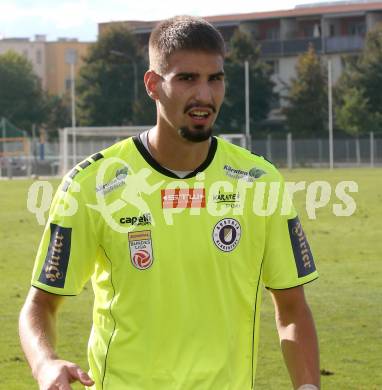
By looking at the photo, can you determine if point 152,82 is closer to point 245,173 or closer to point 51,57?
point 245,173

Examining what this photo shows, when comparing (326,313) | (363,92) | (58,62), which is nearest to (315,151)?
(363,92)

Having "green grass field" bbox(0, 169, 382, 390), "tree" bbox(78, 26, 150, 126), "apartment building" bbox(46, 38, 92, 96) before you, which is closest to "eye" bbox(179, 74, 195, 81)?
Answer: "green grass field" bbox(0, 169, 382, 390)

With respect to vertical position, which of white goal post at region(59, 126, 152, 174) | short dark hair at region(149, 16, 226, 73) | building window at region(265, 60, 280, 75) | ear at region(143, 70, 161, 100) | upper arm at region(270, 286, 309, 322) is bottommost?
upper arm at region(270, 286, 309, 322)

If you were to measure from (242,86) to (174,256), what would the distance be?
261 ft

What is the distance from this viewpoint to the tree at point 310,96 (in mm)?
80375

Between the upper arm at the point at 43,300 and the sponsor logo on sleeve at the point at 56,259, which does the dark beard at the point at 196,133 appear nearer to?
the sponsor logo on sleeve at the point at 56,259

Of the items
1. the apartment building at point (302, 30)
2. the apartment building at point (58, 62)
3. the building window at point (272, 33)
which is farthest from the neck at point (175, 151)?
the apartment building at point (58, 62)

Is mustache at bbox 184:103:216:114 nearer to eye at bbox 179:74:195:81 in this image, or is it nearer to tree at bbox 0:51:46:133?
eye at bbox 179:74:195:81

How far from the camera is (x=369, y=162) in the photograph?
7769cm

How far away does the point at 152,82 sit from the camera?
4.41 meters

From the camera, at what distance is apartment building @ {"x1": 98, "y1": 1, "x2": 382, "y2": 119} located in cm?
8969

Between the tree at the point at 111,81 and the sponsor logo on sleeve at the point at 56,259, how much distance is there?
81.4 metres

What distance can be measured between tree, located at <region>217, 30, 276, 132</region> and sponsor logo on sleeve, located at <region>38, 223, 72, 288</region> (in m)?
78.4

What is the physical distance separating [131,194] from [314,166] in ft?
240
